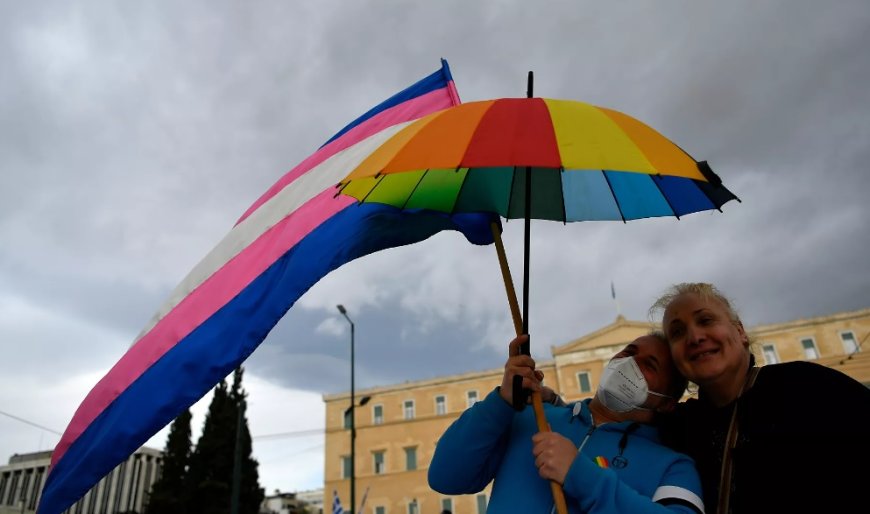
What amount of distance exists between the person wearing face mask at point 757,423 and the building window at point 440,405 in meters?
45.4

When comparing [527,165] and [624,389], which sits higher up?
[527,165]

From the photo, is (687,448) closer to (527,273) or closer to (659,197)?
(527,273)

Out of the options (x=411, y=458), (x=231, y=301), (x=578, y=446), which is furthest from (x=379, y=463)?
(x=578, y=446)

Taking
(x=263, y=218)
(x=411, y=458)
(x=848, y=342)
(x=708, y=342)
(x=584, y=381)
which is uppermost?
(x=848, y=342)

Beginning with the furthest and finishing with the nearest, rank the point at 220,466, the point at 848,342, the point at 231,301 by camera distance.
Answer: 1. the point at 848,342
2. the point at 220,466
3. the point at 231,301

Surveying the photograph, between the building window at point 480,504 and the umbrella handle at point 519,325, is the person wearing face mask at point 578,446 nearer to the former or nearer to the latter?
the umbrella handle at point 519,325

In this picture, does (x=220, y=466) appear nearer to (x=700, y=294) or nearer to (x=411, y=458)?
(x=411, y=458)

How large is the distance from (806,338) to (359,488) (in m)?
35.2

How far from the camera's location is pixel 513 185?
10.8ft

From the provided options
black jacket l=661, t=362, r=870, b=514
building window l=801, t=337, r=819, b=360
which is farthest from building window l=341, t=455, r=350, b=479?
black jacket l=661, t=362, r=870, b=514

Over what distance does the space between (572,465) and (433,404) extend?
46.2m

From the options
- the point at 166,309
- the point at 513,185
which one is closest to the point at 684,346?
the point at 513,185

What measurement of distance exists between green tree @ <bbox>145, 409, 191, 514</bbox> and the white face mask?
122 ft

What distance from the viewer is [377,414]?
48.0 m
